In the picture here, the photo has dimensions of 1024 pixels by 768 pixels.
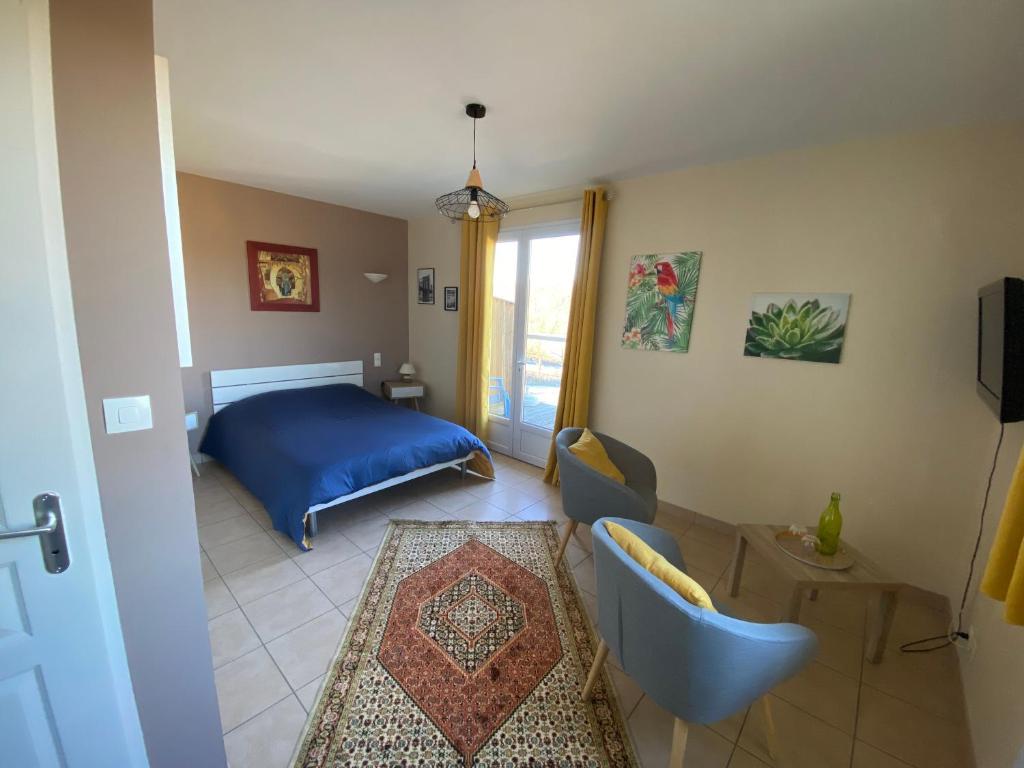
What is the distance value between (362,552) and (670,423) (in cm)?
237

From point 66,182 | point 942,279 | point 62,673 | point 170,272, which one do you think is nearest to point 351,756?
point 62,673

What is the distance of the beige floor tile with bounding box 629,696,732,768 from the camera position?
4.46 feet

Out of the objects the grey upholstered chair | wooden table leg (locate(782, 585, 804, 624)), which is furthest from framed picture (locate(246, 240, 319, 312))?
wooden table leg (locate(782, 585, 804, 624))

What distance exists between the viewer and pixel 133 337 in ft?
3.11

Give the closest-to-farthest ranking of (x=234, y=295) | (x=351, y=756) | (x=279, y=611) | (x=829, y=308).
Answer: (x=351, y=756), (x=279, y=611), (x=829, y=308), (x=234, y=295)

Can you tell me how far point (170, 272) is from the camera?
1.01 metres

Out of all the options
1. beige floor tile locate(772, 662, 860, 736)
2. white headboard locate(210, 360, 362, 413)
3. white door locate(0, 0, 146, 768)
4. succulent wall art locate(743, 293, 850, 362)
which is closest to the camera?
white door locate(0, 0, 146, 768)

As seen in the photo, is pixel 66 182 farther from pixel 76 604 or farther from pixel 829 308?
pixel 829 308

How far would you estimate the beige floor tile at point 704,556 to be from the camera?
7.97 ft

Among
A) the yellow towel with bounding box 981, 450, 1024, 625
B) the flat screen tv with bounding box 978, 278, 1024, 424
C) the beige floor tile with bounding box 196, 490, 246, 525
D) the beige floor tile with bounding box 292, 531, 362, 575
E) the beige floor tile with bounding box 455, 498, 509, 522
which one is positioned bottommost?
the beige floor tile with bounding box 292, 531, 362, 575

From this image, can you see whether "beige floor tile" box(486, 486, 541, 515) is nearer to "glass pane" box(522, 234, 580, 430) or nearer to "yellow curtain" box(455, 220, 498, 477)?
"yellow curtain" box(455, 220, 498, 477)

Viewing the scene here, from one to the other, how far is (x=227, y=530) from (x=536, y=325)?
2913 mm

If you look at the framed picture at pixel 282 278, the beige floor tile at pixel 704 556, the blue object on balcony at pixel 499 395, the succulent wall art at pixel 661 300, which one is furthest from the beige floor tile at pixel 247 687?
the framed picture at pixel 282 278

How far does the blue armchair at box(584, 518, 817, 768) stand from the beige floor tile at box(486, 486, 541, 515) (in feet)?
5.96
